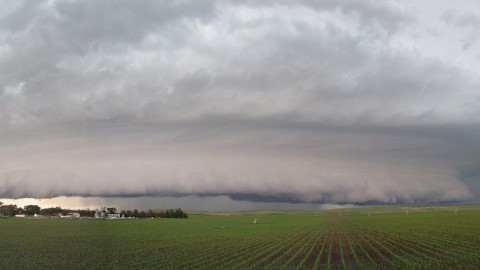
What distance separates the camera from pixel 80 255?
5244cm

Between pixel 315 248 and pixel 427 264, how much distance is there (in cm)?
2034

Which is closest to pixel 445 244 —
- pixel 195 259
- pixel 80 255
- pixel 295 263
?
pixel 295 263

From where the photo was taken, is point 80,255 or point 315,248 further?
point 315,248

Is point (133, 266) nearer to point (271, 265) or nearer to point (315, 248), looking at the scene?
point (271, 265)

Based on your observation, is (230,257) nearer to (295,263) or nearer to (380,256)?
(295,263)

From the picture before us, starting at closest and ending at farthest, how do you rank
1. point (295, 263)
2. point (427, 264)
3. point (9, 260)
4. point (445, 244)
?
1. point (427, 264)
2. point (295, 263)
3. point (9, 260)
4. point (445, 244)

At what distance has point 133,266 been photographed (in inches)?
1671

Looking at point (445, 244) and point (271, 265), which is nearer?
point (271, 265)

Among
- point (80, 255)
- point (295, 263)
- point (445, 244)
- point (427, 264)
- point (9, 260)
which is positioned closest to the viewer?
point (427, 264)

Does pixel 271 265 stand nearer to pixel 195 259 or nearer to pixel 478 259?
pixel 195 259

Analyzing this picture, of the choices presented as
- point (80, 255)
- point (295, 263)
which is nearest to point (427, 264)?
point (295, 263)

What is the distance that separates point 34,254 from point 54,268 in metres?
13.7

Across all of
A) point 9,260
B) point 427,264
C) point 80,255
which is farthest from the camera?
point 80,255

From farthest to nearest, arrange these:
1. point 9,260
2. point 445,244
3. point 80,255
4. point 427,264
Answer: point 445,244 < point 80,255 < point 9,260 < point 427,264
